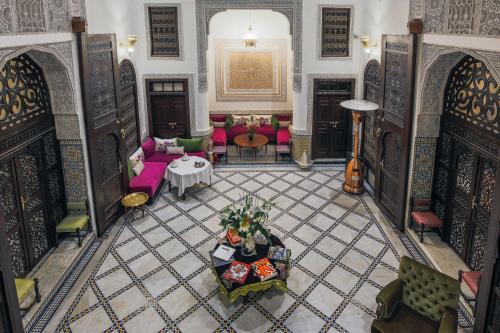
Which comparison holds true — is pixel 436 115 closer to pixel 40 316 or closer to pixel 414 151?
pixel 414 151

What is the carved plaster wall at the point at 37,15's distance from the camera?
12.6 ft

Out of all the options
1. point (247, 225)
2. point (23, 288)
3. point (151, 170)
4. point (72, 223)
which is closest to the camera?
point (23, 288)

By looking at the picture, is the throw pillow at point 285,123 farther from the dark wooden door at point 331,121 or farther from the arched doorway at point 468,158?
the arched doorway at point 468,158

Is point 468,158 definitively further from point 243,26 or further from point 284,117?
point 243,26

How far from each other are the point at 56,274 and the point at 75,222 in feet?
2.54

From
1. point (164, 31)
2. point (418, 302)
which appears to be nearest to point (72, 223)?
point (418, 302)

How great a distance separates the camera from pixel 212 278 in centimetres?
508

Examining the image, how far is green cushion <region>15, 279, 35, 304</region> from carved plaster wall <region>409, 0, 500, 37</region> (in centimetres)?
501

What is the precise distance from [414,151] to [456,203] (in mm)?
844

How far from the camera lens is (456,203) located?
5.38 m

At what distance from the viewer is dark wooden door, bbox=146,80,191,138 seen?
872 centimetres

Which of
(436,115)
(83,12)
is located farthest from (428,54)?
(83,12)

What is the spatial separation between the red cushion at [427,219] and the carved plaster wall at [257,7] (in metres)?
3.75

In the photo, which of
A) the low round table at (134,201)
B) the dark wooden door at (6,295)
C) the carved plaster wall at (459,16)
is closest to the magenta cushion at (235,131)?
the low round table at (134,201)
